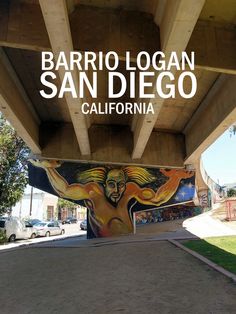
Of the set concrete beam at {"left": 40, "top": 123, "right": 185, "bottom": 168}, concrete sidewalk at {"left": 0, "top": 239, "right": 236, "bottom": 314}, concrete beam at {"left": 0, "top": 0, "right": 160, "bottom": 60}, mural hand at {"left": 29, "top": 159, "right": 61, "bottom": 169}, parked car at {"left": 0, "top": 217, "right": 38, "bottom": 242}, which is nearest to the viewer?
concrete sidewalk at {"left": 0, "top": 239, "right": 236, "bottom": 314}

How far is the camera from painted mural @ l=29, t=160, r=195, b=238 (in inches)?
826

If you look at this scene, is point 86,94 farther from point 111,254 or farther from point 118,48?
point 111,254

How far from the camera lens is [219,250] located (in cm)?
1193

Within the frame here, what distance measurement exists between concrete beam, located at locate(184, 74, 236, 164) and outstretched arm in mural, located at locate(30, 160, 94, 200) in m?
6.29

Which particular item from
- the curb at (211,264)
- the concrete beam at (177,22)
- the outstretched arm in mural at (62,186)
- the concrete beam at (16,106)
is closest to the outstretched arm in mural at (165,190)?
the outstretched arm in mural at (62,186)

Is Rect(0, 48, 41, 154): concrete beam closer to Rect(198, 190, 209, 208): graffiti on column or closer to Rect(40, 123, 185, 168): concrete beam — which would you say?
Rect(40, 123, 185, 168): concrete beam

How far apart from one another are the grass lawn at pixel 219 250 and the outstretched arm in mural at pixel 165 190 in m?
7.15

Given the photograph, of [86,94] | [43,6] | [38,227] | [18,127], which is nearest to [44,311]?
[43,6]

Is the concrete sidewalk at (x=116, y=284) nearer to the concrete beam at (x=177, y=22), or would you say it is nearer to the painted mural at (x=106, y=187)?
the concrete beam at (x=177, y=22)

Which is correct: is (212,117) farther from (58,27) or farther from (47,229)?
(47,229)

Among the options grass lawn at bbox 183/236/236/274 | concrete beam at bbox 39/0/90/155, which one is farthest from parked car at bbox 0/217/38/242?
concrete beam at bbox 39/0/90/155

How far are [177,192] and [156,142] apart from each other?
12.5 ft

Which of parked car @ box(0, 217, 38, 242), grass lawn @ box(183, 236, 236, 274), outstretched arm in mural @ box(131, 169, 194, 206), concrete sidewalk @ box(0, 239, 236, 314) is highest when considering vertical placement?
outstretched arm in mural @ box(131, 169, 194, 206)

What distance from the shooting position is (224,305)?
19.7 feet
